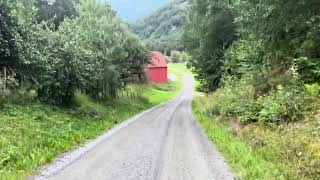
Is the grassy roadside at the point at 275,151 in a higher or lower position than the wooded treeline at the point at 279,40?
lower

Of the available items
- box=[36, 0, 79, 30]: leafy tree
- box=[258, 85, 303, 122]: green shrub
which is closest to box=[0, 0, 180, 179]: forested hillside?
box=[258, 85, 303, 122]: green shrub

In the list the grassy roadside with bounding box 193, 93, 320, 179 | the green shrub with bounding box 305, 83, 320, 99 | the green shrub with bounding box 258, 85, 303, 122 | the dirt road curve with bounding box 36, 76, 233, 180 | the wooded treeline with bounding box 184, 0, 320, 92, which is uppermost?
the wooded treeline with bounding box 184, 0, 320, 92

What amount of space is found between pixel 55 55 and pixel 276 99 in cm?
1421

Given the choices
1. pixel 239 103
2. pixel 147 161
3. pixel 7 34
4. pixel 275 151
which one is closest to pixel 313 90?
pixel 275 151

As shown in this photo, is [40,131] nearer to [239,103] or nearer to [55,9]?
[239,103]

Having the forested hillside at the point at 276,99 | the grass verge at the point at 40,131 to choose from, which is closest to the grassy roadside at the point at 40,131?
the grass verge at the point at 40,131

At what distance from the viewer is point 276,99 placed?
1728cm

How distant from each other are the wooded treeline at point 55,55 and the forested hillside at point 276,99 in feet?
30.2

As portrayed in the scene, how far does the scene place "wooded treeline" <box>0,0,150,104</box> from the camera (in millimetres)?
22469

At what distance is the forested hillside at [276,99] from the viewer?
473 inches

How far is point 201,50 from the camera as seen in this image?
43.1 meters

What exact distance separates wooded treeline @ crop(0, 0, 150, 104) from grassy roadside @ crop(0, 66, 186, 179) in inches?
58.3

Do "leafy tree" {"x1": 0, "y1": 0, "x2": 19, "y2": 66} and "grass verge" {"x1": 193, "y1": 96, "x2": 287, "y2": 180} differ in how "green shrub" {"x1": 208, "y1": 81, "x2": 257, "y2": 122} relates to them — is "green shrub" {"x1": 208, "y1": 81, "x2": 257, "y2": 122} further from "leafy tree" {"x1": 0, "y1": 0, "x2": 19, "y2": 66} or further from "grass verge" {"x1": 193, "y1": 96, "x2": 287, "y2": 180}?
"leafy tree" {"x1": 0, "y1": 0, "x2": 19, "y2": 66}

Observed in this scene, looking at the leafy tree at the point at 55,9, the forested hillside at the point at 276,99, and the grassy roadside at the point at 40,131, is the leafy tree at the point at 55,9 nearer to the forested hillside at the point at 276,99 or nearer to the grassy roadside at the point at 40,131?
the grassy roadside at the point at 40,131
